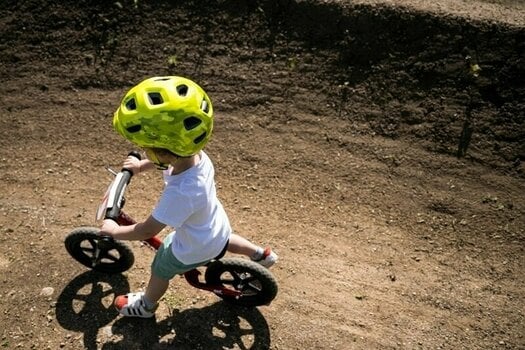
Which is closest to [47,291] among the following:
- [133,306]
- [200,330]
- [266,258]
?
[133,306]

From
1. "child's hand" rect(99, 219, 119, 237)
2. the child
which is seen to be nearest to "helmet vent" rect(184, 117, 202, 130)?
the child

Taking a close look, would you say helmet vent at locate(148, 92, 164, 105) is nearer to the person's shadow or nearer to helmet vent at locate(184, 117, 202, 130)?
helmet vent at locate(184, 117, 202, 130)

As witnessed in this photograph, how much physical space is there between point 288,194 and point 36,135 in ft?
13.3

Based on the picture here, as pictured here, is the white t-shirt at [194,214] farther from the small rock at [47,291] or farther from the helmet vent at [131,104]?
the small rock at [47,291]

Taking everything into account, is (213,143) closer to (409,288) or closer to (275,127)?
(275,127)

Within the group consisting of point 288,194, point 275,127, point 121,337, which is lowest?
point 121,337

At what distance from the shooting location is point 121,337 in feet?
16.5

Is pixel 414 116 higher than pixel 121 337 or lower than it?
higher

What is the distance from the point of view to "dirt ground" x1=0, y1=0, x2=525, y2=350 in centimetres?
537

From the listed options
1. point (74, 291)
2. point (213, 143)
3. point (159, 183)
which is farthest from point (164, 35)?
point (74, 291)

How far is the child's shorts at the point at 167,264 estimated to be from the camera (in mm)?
4289

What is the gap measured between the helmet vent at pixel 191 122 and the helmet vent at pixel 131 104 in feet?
1.39

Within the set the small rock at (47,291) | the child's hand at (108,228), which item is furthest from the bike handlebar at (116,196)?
the small rock at (47,291)

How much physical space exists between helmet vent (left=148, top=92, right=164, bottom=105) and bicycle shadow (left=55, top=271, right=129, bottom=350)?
2677mm
